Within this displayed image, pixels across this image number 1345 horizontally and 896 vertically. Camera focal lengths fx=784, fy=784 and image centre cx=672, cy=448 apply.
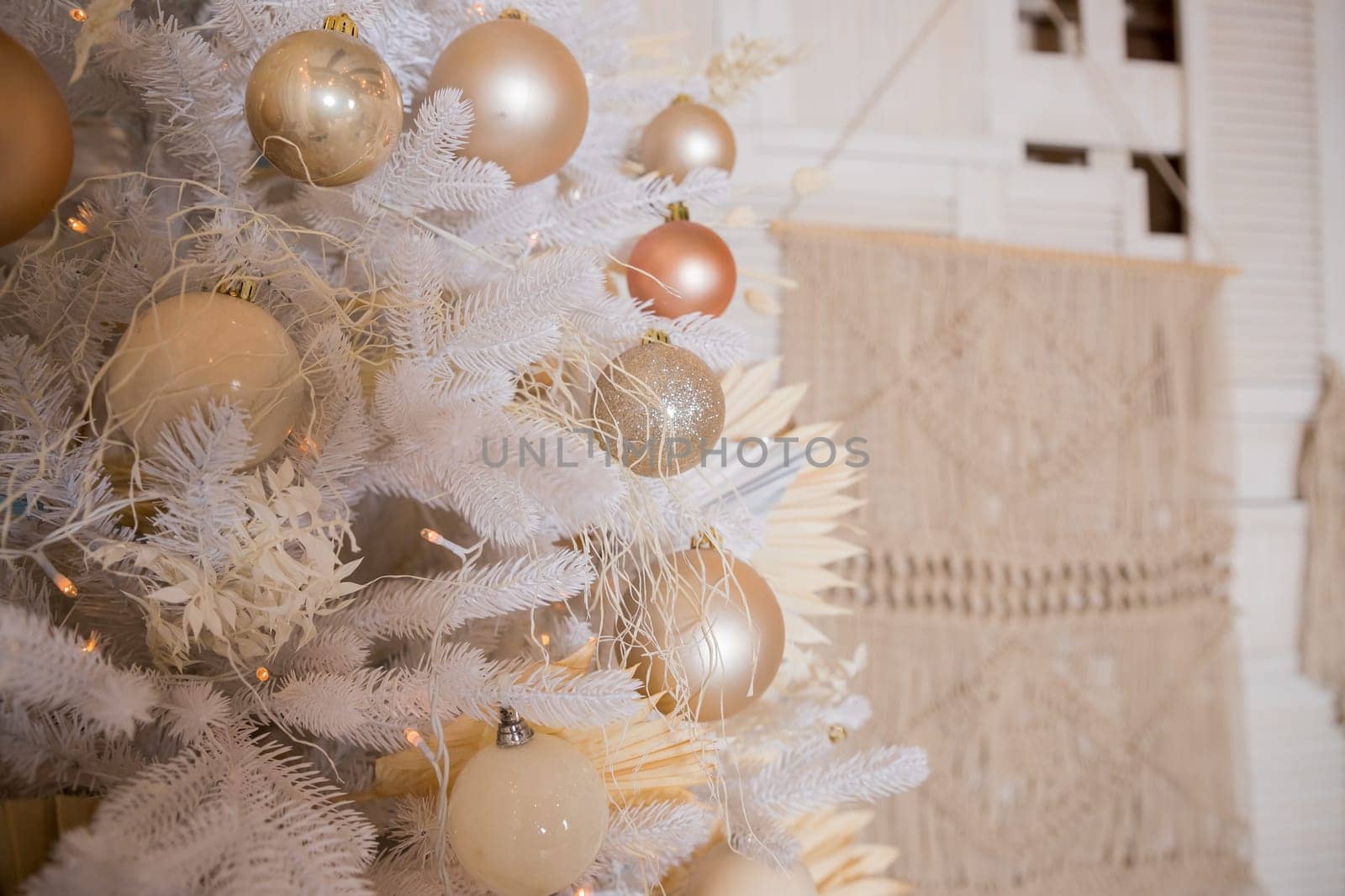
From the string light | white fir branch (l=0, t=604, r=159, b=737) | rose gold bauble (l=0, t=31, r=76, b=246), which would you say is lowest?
white fir branch (l=0, t=604, r=159, b=737)

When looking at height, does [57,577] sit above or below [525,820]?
above

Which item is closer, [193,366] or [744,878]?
[193,366]

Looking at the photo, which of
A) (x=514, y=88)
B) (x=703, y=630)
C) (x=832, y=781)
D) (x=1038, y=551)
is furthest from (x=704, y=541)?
(x=1038, y=551)

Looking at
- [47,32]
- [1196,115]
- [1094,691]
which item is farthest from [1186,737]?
[47,32]

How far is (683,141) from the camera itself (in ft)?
2.01

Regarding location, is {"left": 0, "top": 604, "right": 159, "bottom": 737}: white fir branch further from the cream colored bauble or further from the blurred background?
the blurred background

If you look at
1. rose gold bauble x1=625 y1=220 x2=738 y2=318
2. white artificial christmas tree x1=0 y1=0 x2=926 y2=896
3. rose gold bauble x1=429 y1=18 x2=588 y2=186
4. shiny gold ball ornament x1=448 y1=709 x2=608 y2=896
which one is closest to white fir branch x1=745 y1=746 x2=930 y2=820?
white artificial christmas tree x1=0 y1=0 x2=926 y2=896

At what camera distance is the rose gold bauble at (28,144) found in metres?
0.33

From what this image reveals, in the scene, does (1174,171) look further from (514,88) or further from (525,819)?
(525,819)

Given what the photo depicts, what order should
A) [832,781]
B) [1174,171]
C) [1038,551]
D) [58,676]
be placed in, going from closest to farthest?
[58,676] → [832,781] → [1038,551] → [1174,171]

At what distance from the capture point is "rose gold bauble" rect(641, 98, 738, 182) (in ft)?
2.01

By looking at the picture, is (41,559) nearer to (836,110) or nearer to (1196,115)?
(836,110)

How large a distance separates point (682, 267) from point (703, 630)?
0.79 feet

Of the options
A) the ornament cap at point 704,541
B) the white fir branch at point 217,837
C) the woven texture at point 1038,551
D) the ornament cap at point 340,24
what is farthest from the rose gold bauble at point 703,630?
the woven texture at point 1038,551
